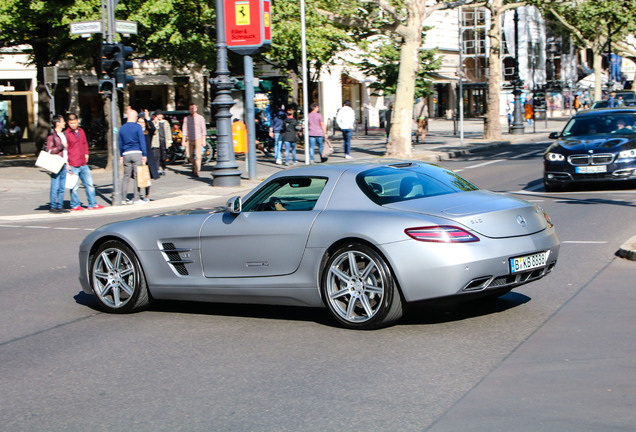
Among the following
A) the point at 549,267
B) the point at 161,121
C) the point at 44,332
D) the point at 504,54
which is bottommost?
the point at 44,332

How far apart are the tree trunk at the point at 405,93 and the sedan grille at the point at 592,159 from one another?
1366cm

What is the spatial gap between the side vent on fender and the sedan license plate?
109 inches

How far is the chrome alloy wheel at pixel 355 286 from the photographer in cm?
684

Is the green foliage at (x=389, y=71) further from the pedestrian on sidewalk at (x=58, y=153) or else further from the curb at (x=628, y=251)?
the curb at (x=628, y=251)

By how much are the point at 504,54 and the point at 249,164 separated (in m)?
58.9

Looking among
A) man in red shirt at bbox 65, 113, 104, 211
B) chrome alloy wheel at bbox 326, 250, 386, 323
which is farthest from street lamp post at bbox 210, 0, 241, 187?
chrome alloy wheel at bbox 326, 250, 386, 323

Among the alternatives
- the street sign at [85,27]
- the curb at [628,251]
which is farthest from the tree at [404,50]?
the curb at [628,251]

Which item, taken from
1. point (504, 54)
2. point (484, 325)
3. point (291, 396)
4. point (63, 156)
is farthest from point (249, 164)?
point (504, 54)

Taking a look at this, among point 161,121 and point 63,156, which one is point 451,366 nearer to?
point 63,156

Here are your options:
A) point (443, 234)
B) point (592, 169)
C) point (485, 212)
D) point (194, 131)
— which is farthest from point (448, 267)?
point (194, 131)

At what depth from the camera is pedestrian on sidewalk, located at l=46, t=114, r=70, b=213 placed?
17.7m

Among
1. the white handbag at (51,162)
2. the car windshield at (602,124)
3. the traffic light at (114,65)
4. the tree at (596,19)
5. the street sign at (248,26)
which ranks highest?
the tree at (596,19)

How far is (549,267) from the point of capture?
7289mm

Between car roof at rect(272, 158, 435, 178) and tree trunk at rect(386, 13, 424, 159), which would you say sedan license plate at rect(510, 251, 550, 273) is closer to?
car roof at rect(272, 158, 435, 178)
